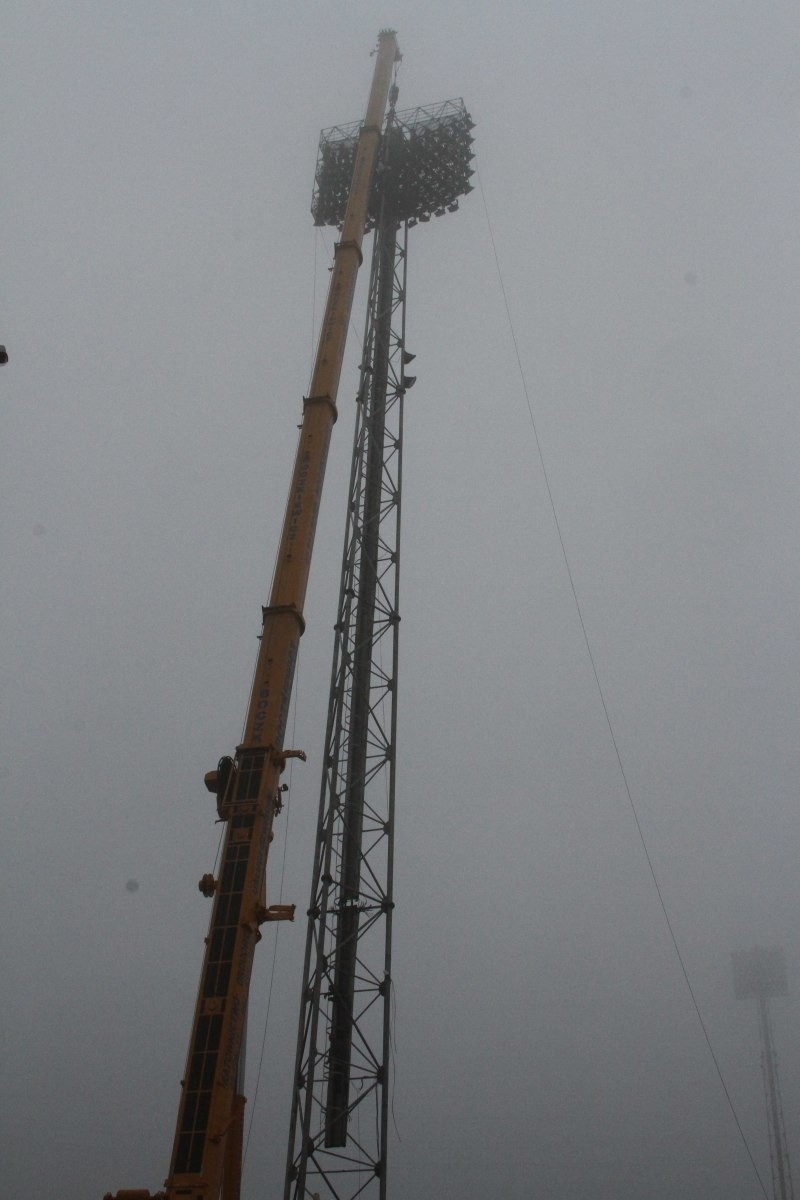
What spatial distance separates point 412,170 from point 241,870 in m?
25.7

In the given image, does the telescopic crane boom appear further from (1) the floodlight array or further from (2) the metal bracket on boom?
(1) the floodlight array

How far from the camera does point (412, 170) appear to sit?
110 ft

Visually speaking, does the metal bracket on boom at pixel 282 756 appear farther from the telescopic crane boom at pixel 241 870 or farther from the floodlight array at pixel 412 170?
the floodlight array at pixel 412 170

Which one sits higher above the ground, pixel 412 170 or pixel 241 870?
pixel 412 170

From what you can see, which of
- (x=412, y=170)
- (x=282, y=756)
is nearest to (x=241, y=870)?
(x=282, y=756)

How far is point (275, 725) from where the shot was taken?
17.0 m

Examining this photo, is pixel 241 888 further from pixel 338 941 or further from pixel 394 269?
pixel 394 269

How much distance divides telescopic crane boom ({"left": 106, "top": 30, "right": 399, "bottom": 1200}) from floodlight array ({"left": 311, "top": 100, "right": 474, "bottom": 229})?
45.7 feet

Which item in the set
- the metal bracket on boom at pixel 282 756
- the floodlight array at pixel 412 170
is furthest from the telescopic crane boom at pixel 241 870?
the floodlight array at pixel 412 170

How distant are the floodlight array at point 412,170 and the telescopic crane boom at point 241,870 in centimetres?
1392

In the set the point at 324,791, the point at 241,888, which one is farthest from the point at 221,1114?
the point at 324,791

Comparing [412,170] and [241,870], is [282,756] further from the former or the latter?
[412,170]

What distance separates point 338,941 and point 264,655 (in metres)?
8.11

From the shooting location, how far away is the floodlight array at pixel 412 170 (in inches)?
1316
